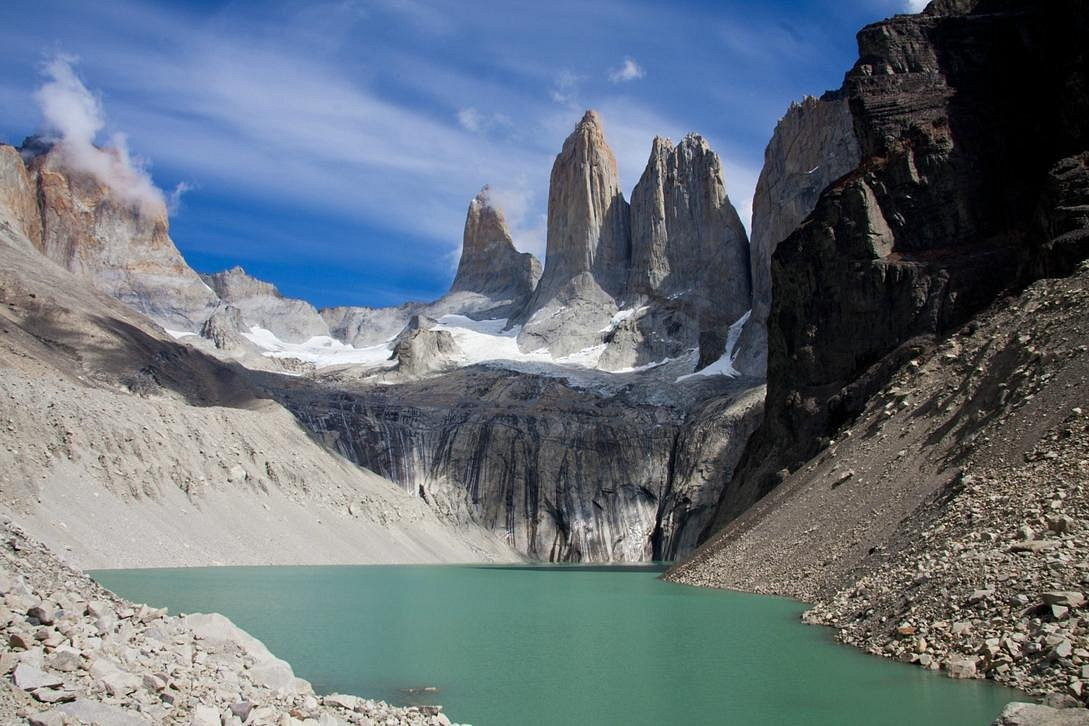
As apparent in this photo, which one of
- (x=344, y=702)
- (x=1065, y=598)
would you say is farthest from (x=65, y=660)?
(x=1065, y=598)

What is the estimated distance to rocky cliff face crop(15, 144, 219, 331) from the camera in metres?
122

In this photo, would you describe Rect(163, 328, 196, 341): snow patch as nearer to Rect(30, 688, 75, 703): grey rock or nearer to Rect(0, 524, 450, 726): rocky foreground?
Rect(0, 524, 450, 726): rocky foreground

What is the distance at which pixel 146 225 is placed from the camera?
134375 mm

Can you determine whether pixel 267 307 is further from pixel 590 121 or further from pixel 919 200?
pixel 919 200

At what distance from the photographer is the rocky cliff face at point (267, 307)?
531 feet

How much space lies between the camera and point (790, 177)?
97.4m

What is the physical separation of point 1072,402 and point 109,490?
144ft

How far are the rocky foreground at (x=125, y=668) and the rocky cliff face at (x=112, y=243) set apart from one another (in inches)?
Result: 4578

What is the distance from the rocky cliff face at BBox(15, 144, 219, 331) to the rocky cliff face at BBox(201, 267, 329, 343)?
2275 centimetres

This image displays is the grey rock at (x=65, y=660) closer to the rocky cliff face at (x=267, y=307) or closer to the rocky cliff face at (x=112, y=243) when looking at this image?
the rocky cliff face at (x=112, y=243)

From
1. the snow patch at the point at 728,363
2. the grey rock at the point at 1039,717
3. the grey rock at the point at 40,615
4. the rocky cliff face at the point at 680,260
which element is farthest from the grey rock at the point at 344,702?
the rocky cliff face at the point at 680,260

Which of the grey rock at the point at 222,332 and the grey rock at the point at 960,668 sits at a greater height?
the grey rock at the point at 222,332

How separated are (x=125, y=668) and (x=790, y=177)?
9368 cm

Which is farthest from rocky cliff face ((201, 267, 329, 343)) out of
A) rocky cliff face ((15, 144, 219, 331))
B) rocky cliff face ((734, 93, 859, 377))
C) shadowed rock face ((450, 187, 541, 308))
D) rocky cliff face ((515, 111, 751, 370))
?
rocky cliff face ((734, 93, 859, 377))
